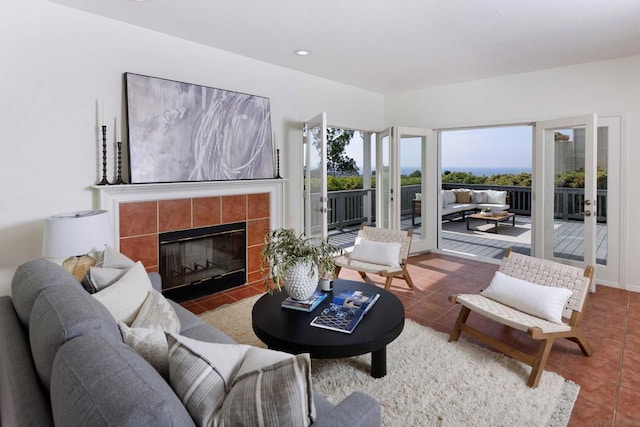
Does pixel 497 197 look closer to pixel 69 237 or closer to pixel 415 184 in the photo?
pixel 415 184

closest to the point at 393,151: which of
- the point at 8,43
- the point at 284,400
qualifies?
the point at 8,43

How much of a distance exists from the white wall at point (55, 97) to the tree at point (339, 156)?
321 cm

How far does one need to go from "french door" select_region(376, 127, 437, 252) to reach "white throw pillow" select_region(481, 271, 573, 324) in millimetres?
2788

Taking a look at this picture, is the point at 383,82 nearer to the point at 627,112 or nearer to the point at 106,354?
the point at 627,112

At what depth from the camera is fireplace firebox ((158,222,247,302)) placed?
11.9ft

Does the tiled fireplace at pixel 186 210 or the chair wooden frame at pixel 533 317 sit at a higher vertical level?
the tiled fireplace at pixel 186 210

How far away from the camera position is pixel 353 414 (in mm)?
1132

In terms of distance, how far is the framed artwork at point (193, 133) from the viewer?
10.6ft

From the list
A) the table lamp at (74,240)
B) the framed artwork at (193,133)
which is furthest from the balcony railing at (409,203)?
the table lamp at (74,240)

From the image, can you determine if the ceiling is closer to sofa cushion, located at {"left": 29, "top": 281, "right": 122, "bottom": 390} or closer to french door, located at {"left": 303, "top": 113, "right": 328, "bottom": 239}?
french door, located at {"left": 303, "top": 113, "right": 328, "bottom": 239}

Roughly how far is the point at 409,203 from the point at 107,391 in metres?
5.27

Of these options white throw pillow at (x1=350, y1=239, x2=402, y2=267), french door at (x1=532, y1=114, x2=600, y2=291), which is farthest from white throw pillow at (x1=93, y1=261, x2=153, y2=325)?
french door at (x1=532, y1=114, x2=600, y2=291)

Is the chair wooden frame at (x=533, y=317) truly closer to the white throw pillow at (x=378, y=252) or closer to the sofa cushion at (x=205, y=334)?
the white throw pillow at (x=378, y=252)

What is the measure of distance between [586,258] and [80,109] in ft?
16.9
